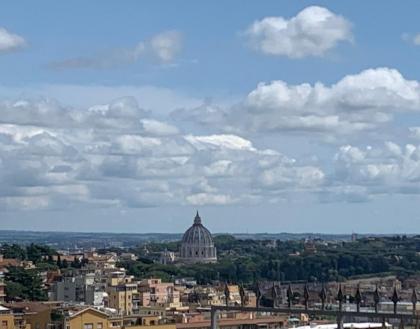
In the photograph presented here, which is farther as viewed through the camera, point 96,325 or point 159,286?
point 159,286

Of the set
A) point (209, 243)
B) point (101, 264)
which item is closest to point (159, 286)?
point (101, 264)

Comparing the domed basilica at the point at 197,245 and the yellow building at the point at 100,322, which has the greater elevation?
the domed basilica at the point at 197,245

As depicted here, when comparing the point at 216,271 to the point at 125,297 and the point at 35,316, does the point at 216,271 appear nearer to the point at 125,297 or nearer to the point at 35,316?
the point at 125,297

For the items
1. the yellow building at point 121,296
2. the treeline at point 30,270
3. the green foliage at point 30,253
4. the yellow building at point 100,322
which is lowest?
the yellow building at point 100,322

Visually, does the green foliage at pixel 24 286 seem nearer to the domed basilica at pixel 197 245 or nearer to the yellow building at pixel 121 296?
the yellow building at pixel 121 296

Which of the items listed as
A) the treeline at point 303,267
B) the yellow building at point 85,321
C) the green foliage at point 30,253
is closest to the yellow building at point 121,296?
the yellow building at point 85,321

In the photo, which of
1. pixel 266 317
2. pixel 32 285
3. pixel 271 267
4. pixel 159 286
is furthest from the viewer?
pixel 271 267

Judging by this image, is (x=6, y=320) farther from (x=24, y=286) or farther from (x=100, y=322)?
(x=24, y=286)

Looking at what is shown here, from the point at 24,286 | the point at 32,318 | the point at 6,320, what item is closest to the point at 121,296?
the point at 24,286

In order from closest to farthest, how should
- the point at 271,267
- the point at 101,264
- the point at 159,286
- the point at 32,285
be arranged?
the point at 32,285 < the point at 159,286 < the point at 101,264 < the point at 271,267
